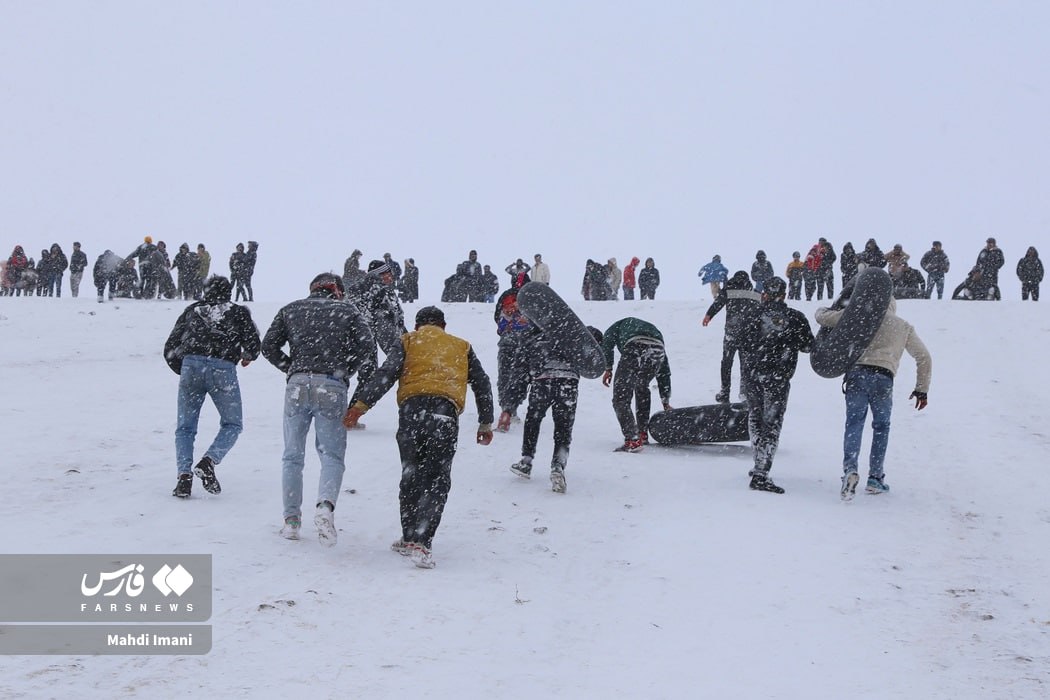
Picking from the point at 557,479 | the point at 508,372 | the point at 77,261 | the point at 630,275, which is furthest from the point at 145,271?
the point at 557,479

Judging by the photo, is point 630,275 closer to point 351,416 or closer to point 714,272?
point 714,272

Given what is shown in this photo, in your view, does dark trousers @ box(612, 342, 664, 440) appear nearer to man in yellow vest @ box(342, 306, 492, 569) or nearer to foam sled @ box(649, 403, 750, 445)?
foam sled @ box(649, 403, 750, 445)

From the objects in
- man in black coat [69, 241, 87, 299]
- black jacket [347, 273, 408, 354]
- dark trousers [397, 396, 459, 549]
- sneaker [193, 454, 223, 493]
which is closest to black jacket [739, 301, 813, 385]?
dark trousers [397, 396, 459, 549]

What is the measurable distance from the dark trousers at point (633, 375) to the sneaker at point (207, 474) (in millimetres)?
4663

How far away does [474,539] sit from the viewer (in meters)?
7.21

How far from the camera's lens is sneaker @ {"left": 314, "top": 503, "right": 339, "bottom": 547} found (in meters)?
6.39

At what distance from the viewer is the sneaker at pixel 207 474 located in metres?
7.67

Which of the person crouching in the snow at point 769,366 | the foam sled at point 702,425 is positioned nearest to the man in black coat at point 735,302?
the foam sled at point 702,425

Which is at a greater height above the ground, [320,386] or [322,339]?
[322,339]

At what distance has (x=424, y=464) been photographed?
253 inches

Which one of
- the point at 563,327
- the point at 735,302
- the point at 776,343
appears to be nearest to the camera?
the point at 776,343

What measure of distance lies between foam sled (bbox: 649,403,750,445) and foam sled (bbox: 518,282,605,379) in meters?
1.91

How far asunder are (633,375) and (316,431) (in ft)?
15.9

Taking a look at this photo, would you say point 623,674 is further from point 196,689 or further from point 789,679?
point 196,689
